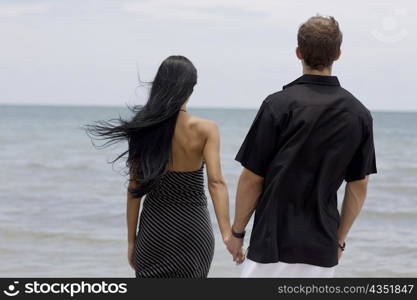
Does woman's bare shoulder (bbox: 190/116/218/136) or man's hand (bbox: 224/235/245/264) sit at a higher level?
woman's bare shoulder (bbox: 190/116/218/136)

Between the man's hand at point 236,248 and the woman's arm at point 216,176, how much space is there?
0.57 feet

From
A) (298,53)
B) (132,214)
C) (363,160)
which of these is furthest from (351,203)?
(132,214)

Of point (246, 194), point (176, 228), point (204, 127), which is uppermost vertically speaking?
point (204, 127)

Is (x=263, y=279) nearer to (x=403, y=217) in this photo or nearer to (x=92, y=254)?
(x=92, y=254)

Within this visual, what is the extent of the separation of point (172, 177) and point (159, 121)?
31 cm

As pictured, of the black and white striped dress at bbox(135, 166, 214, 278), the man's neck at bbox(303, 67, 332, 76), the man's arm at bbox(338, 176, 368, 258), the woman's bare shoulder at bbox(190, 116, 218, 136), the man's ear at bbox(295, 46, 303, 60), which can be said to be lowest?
the black and white striped dress at bbox(135, 166, 214, 278)

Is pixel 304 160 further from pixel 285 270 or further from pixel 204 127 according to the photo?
pixel 204 127

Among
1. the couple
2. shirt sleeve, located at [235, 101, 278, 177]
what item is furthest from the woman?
shirt sleeve, located at [235, 101, 278, 177]

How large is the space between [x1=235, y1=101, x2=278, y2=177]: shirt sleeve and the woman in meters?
0.54

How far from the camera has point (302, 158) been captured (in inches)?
128

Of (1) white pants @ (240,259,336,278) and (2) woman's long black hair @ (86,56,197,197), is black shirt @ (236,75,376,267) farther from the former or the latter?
(2) woman's long black hair @ (86,56,197,197)

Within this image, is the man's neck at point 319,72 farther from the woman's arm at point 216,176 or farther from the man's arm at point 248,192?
the woman's arm at point 216,176

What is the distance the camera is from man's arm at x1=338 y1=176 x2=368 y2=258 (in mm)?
3449

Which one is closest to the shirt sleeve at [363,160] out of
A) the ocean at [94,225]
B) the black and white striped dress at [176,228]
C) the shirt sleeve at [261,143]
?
the shirt sleeve at [261,143]
